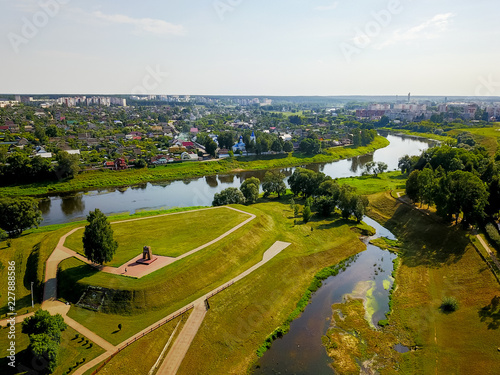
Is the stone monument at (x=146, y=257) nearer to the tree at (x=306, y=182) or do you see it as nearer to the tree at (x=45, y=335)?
the tree at (x=45, y=335)

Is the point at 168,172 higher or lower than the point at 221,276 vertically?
higher

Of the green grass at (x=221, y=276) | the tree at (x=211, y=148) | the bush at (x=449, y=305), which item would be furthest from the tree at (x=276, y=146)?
the bush at (x=449, y=305)

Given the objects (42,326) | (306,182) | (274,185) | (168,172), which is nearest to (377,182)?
(306,182)

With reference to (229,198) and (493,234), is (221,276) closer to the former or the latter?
(229,198)

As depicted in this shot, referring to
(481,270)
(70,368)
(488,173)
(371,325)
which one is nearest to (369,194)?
(488,173)

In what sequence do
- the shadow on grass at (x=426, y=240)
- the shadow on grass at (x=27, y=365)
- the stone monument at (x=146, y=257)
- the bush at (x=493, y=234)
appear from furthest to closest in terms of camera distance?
the shadow on grass at (x=426, y=240), the bush at (x=493, y=234), the stone monument at (x=146, y=257), the shadow on grass at (x=27, y=365)

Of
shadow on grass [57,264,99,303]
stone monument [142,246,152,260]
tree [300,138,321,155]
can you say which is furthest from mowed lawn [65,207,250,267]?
tree [300,138,321,155]
